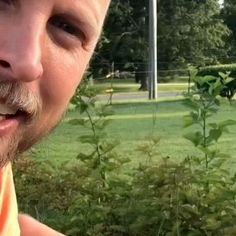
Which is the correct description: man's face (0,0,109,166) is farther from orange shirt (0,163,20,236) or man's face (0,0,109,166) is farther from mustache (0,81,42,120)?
orange shirt (0,163,20,236)

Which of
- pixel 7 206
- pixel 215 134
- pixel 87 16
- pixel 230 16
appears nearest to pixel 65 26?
pixel 87 16

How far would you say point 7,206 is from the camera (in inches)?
53.0

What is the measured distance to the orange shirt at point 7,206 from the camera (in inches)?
51.6

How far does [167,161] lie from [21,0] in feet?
8.06

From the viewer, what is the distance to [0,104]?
101 cm

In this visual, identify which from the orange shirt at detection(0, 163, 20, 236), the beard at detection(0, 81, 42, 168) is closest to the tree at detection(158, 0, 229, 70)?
the orange shirt at detection(0, 163, 20, 236)

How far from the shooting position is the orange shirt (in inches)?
51.6

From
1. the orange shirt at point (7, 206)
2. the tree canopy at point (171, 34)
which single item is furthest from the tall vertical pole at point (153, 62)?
the orange shirt at point (7, 206)

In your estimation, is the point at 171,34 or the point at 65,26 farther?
the point at 171,34

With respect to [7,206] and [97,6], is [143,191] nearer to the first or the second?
[7,206]

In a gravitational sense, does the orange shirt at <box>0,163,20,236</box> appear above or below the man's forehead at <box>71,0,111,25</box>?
below

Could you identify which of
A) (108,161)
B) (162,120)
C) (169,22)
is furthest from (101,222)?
(169,22)

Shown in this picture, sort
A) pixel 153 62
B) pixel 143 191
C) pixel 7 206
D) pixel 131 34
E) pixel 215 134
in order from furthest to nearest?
pixel 131 34, pixel 153 62, pixel 215 134, pixel 143 191, pixel 7 206

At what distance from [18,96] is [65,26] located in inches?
6.6
